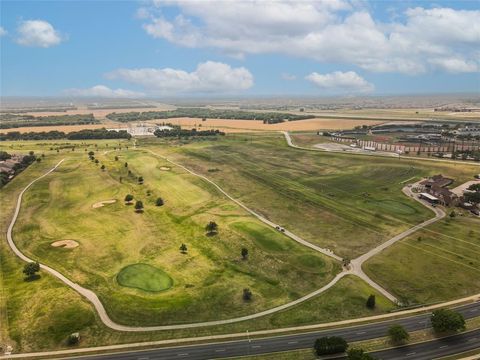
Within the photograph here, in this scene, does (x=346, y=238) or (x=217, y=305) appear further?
(x=346, y=238)

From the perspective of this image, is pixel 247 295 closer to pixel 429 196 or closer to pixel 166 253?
pixel 166 253

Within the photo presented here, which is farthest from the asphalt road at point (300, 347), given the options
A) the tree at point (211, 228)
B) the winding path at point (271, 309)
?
the tree at point (211, 228)

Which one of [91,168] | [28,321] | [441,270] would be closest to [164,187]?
[91,168]

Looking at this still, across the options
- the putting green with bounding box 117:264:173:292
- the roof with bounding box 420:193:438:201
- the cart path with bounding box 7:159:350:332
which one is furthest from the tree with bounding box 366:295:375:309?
Result: the roof with bounding box 420:193:438:201

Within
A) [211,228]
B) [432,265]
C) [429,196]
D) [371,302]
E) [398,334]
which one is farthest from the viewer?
[429,196]

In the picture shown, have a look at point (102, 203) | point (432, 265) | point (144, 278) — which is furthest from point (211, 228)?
point (432, 265)

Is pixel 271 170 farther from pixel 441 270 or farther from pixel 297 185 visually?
pixel 441 270
